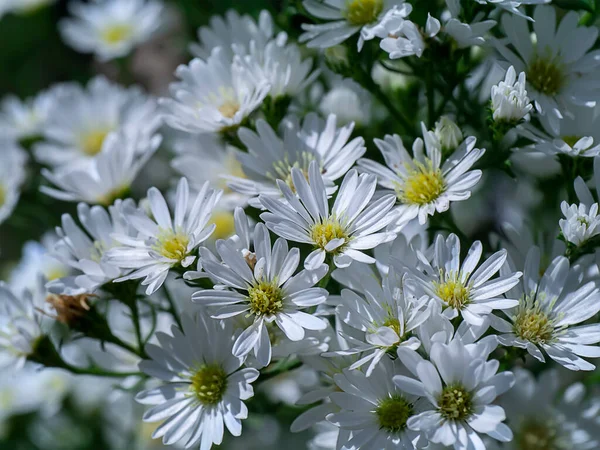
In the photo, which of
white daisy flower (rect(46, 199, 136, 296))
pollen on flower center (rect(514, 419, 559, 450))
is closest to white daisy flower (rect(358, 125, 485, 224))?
white daisy flower (rect(46, 199, 136, 296))

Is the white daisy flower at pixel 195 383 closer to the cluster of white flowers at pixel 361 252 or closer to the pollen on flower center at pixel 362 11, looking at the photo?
the cluster of white flowers at pixel 361 252

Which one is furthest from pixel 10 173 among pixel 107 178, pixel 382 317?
pixel 382 317

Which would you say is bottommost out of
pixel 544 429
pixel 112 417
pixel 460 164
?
pixel 112 417

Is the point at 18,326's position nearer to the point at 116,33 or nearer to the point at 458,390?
the point at 458,390

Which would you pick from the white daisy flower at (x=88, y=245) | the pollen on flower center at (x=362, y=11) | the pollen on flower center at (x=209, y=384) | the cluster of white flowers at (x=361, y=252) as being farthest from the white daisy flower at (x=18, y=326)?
the pollen on flower center at (x=362, y=11)

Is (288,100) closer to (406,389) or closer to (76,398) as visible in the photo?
(406,389)

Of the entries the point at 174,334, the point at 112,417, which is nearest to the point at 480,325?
the point at 174,334
